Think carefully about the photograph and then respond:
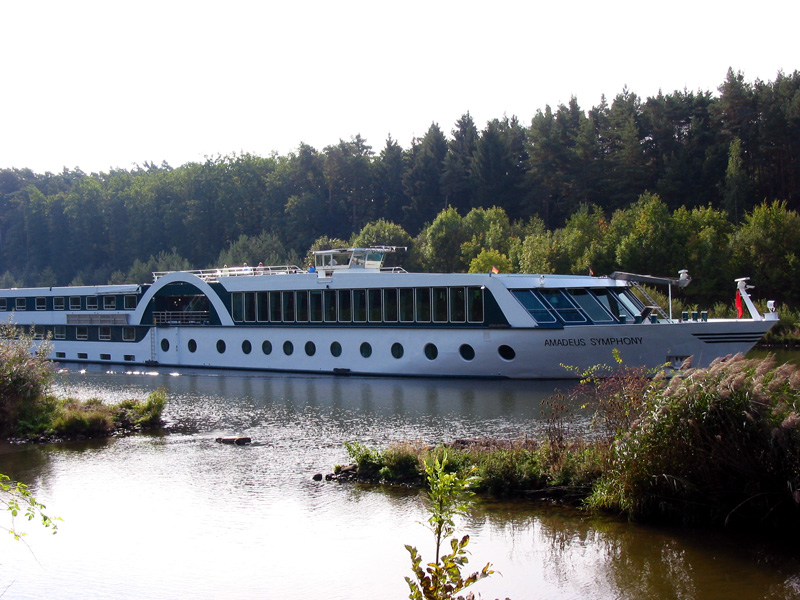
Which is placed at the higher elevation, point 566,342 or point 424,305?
point 424,305

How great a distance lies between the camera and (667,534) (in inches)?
484

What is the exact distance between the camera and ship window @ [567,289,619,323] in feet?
93.6

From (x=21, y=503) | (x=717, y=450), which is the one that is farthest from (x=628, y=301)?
(x=21, y=503)

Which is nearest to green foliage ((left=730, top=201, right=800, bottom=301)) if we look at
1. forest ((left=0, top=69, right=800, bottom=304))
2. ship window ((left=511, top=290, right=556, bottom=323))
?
forest ((left=0, top=69, right=800, bottom=304))

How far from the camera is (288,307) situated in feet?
114

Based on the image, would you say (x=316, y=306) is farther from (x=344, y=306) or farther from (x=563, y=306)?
(x=563, y=306)

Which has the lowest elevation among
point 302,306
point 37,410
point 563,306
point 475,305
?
point 37,410

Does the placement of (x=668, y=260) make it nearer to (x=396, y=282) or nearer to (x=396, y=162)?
(x=396, y=282)

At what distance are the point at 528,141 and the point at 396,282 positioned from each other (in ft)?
167

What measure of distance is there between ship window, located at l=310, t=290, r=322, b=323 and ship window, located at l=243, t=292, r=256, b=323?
10.8 feet

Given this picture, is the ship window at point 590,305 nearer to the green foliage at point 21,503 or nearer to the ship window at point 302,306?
the ship window at point 302,306

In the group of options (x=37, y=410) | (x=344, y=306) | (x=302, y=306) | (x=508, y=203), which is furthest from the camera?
(x=508, y=203)

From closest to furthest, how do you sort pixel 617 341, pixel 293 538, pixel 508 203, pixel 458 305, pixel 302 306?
1. pixel 293 538
2. pixel 617 341
3. pixel 458 305
4. pixel 302 306
5. pixel 508 203

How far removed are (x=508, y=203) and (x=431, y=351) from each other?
154 feet
